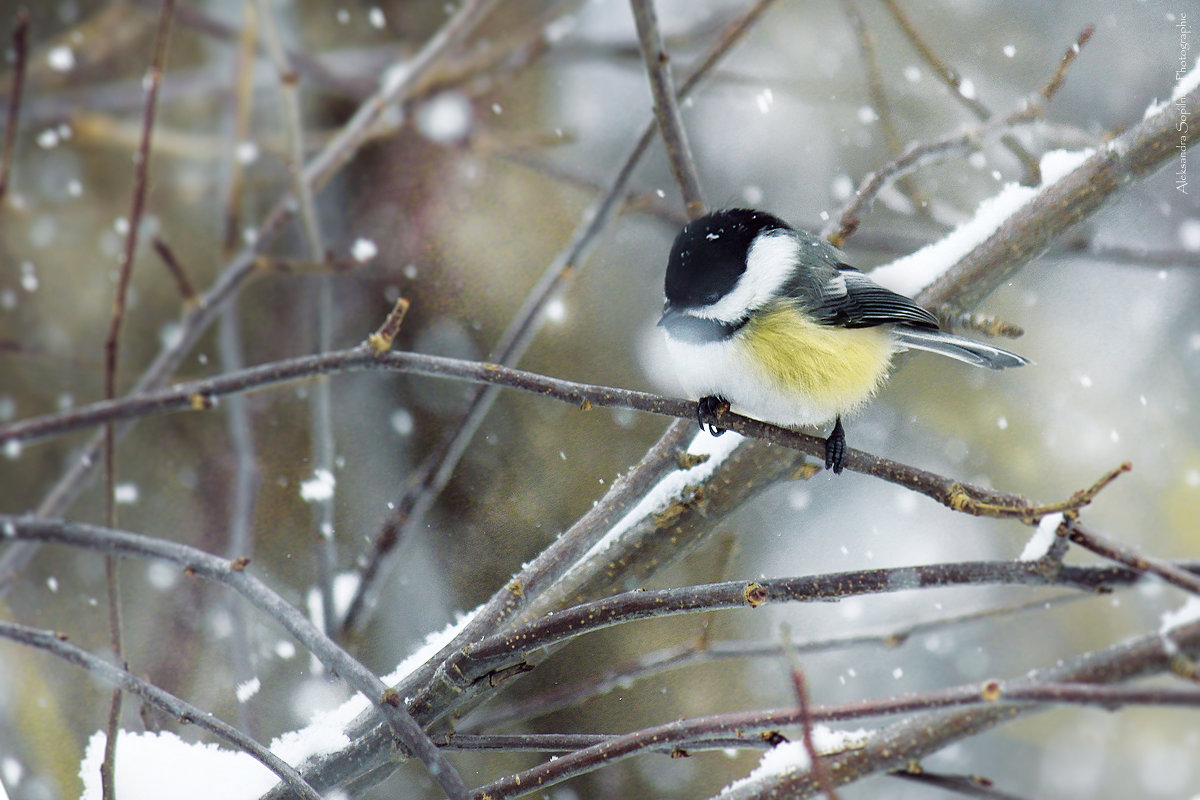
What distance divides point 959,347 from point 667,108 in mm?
318

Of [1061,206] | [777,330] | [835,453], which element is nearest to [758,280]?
[777,330]

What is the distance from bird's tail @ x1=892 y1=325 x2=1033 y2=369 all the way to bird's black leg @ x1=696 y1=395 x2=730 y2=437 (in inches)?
6.1

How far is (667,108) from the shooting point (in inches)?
28.0

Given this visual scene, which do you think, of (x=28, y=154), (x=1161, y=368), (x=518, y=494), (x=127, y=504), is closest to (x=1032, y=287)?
(x=1161, y=368)

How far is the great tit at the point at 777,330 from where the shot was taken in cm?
62

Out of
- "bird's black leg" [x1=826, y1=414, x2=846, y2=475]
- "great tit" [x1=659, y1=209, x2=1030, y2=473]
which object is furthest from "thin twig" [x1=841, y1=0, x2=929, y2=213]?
"bird's black leg" [x1=826, y1=414, x2=846, y2=475]

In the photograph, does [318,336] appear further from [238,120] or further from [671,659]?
[671,659]

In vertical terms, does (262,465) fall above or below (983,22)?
below

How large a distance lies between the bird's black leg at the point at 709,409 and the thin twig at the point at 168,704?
384 millimetres

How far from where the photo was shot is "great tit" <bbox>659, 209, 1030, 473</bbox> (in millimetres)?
617

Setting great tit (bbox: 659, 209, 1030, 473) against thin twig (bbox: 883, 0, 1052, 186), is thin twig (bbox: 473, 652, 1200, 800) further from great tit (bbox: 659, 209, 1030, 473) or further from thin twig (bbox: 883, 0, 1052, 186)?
thin twig (bbox: 883, 0, 1052, 186)

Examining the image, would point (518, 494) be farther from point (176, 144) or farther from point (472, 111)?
point (176, 144)

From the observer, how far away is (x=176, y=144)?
3.68ft

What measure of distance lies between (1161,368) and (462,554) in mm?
593
